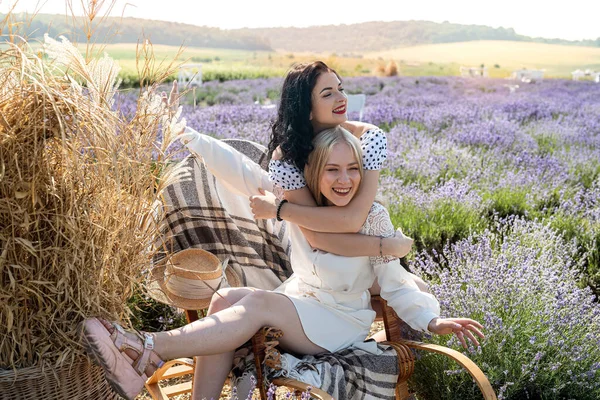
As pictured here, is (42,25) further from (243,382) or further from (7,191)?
(243,382)

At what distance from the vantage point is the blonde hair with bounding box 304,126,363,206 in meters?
2.36

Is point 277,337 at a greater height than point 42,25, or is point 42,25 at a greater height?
point 42,25

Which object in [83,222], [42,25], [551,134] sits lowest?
[551,134]

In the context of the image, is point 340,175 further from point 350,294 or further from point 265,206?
point 350,294

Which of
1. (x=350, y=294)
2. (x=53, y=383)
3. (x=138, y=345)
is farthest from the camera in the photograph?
(x=350, y=294)

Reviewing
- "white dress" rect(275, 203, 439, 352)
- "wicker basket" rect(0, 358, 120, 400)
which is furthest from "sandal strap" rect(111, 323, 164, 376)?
"white dress" rect(275, 203, 439, 352)

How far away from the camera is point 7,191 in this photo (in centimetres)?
168

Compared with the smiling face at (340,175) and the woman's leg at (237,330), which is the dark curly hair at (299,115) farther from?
the woman's leg at (237,330)

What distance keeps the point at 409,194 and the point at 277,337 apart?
2355 millimetres

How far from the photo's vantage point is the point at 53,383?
6.02 ft

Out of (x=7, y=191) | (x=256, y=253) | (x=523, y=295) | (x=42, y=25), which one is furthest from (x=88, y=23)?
(x=523, y=295)

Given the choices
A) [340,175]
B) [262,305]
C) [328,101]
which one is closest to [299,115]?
[328,101]

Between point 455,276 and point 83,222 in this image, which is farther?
point 455,276

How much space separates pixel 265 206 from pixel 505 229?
5.36 feet
